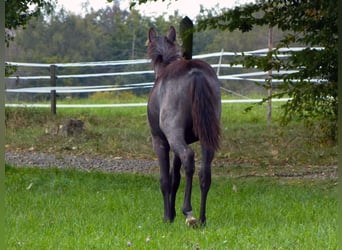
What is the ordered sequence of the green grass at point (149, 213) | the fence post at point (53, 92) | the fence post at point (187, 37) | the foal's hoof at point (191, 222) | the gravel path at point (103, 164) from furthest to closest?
the fence post at point (53, 92) < the fence post at point (187, 37) < the gravel path at point (103, 164) < the foal's hoof at point (191, 222) < the green grass at point (149, 213)

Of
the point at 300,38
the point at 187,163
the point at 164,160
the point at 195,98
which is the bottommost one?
the point at 164,160

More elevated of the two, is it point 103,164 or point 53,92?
point 53,92

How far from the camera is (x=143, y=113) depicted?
22219mm

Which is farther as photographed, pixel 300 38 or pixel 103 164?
pixel 103 164

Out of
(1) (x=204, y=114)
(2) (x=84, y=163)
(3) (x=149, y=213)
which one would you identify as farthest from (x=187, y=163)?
(2) (x=84, y=163)

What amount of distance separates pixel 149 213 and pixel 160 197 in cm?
148

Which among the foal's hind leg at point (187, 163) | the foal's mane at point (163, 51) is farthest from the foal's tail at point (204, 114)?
the foal's mane at point (163, 51)

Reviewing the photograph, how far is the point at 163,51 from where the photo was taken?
757 cm

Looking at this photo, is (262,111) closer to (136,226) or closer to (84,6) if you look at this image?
(84,6)

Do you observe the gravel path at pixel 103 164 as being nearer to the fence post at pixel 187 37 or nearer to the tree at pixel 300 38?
the tree at pixel 300 38

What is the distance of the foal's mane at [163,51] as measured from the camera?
24.8 feet

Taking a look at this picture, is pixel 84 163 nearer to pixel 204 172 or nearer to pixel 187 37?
pixel 187 37

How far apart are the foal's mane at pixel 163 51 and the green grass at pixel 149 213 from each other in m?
1.58

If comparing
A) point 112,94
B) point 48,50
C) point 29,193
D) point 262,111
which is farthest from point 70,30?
point 29,193
